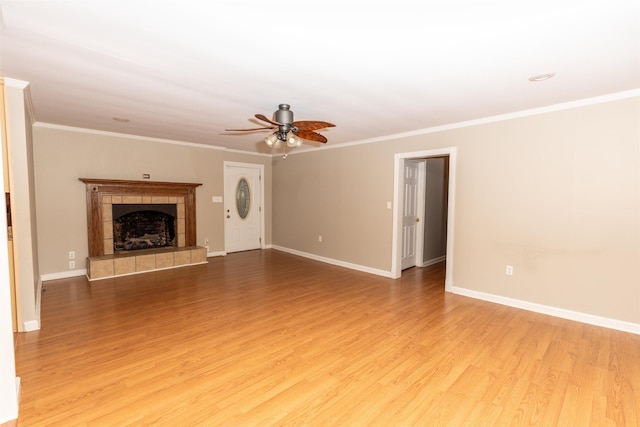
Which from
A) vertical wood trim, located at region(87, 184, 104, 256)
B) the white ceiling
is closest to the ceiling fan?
the white ceiling

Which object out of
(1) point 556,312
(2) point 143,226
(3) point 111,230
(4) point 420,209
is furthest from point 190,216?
(1) point 556,312

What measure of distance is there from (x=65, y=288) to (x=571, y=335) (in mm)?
6396

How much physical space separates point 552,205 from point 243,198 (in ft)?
19.4

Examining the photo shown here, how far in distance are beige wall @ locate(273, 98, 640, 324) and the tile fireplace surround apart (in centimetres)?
392

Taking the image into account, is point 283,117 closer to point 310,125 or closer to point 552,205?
→ point 310,125

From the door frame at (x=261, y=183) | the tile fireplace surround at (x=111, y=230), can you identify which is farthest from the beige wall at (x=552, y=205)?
the tile fireplace surround at (x=111, y=230)

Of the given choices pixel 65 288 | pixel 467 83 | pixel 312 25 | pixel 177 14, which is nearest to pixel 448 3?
pixel 312 25

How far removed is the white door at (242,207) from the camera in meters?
7.08

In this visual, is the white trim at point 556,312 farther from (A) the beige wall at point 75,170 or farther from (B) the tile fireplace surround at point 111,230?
(A) the beige wall at point 75,170

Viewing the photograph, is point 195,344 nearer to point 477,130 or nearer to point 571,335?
point 571,335

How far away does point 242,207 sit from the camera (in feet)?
24.1

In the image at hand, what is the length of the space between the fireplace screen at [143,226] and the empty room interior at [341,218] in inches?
1.6

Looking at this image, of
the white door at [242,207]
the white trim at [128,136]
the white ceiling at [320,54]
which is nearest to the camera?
the white ceiling at [320,54]

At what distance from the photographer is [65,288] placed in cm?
445
